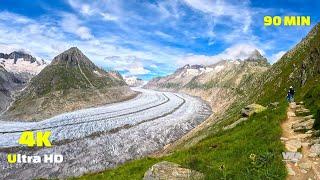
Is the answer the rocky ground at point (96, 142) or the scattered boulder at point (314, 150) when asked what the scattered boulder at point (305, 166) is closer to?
the scattered boulder at point (314, 150)

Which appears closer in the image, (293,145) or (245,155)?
(293,145)

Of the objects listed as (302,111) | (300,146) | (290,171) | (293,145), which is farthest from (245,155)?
(302,111)

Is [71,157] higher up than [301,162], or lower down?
lower down

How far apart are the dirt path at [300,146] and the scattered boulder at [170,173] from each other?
229 inches

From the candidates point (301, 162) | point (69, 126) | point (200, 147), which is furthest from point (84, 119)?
point (301, 162)

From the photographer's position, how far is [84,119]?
530 feet

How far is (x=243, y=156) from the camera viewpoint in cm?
2956

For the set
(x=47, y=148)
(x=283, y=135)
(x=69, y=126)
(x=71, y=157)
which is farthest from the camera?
(x=69, y=126)

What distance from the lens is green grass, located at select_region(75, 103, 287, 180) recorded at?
26750mm

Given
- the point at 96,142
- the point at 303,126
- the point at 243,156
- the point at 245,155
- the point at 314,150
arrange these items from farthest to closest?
the point at 96,142, the point at 303,126, the point at 245,155, the point at 243,156, the point at 314,150

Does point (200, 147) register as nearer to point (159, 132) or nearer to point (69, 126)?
point (159, 132)

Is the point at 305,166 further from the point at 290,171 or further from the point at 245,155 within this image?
the point at 245,155

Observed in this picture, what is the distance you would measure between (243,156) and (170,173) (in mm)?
5171

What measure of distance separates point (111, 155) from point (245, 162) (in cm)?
6896
